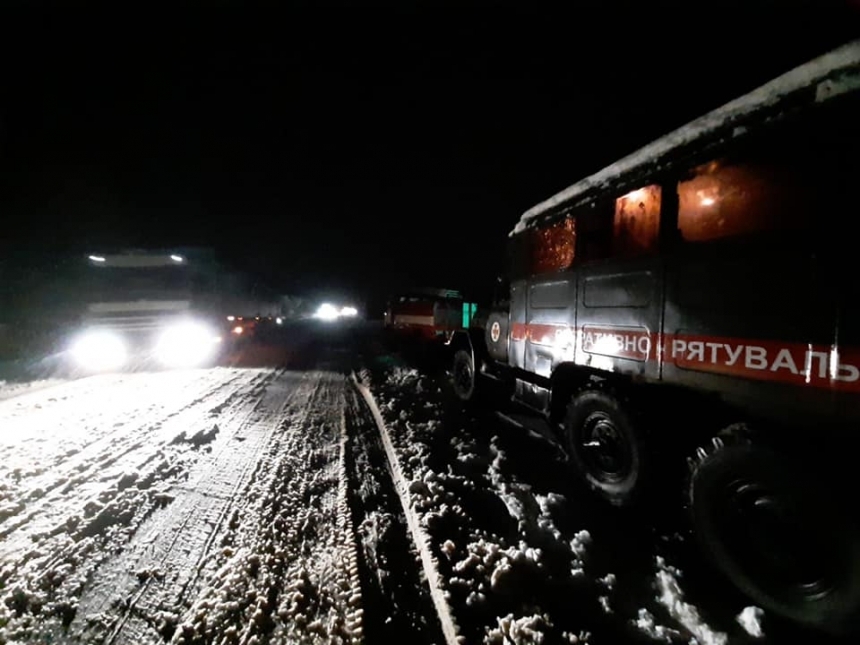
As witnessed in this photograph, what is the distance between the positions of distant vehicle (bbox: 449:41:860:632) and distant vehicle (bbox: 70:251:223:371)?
40.3 ft

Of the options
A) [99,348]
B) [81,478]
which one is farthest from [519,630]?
[99,348]

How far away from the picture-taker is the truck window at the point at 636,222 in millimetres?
3191

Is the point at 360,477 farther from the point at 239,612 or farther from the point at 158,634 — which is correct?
the point at 158,634

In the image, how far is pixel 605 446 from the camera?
3754 mm

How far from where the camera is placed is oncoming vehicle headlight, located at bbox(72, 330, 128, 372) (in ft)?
37.6

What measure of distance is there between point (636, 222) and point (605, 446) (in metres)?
2.24

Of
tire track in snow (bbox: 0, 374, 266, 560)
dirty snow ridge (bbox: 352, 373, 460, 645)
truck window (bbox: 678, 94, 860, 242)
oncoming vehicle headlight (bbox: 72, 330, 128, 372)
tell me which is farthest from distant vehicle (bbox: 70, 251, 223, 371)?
truck window (bbox: 678, 94, 860, 242)

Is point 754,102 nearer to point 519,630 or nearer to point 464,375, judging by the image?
point 519,630

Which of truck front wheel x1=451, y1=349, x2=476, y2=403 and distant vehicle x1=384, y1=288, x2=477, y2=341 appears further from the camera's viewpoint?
distant vehicle x1=384, y1=288, x2=477, y2=341

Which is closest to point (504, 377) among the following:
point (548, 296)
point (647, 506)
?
point (548, 296)

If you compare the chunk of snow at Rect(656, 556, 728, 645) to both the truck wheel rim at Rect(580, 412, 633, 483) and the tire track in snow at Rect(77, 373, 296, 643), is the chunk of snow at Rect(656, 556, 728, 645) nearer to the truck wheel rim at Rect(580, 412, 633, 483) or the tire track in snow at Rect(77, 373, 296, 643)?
the truck wheel rim at Rect(580, 412, 633, 483)

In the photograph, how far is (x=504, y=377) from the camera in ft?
20.4

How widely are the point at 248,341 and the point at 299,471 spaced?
1600 cm

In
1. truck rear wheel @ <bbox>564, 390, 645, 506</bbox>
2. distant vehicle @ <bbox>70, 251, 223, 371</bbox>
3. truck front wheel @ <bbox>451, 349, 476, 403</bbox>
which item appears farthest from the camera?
distant vehicle @ <bbox>70, 251, 223, 371</bbox>
